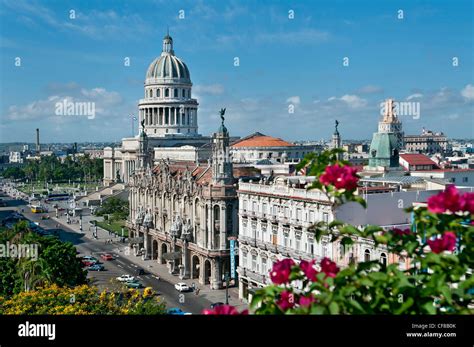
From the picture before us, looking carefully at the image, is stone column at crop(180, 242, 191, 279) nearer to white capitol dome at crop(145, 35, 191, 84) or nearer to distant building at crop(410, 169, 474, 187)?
distant building at crop(410, 169, 474, 187)

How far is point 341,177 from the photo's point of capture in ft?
32.7

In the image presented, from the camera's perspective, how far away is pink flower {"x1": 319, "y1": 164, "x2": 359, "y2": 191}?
32.6ft

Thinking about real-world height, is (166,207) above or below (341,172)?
below

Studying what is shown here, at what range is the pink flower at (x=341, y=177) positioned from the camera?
32.6ft

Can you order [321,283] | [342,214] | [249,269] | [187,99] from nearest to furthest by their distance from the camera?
[321,283] < [342,214] < [249,269] < [187,99]

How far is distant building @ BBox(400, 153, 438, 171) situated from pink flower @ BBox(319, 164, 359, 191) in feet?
245

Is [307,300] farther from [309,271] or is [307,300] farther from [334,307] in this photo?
[334,307]

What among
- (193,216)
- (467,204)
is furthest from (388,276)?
(193,216)

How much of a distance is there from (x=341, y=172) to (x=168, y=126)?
119 meters

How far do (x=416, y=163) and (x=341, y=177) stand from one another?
79.0 meters
